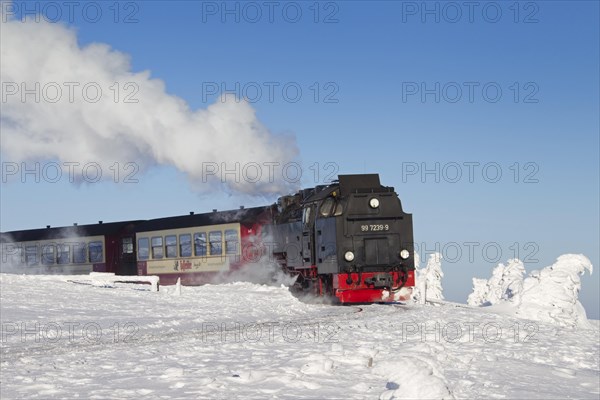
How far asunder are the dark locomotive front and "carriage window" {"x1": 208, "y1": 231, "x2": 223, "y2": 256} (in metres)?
8.16

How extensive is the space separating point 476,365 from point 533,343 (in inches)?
116

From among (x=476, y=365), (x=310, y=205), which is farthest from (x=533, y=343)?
(x=310, y=205)

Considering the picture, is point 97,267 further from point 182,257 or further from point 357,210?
point 357,210

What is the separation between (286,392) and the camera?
5.82 meters

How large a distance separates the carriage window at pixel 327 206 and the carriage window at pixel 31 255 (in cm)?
2133

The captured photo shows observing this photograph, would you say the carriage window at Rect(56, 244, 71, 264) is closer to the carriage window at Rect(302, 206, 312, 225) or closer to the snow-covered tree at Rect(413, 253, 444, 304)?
the carriage window at Rect(302, 206, 312, 225)

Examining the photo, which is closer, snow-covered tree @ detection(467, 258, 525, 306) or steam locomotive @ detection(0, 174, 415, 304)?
steam locomotive @ detection(0, 174, 415, 304)

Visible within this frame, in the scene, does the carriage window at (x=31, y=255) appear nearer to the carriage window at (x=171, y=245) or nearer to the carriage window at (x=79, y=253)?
the carriage window at (x=79, y=253)

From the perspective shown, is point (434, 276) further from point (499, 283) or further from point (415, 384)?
point (415, 384)

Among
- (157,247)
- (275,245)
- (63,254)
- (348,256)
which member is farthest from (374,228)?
(63,254)

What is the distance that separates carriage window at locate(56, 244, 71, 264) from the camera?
33.8 metres

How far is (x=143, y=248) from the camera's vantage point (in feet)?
102

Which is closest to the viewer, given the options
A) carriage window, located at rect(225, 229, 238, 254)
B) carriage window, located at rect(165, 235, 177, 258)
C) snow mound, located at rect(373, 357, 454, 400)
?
snow mound, located at rect(373, 357, 454, 400)

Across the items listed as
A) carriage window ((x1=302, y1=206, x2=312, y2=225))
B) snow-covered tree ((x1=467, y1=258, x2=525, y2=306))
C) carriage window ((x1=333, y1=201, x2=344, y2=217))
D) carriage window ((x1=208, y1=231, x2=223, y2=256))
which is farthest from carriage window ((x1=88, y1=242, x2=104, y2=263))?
snow-covered tree ((x1=467, y1=258, x2=525, y2=306))
